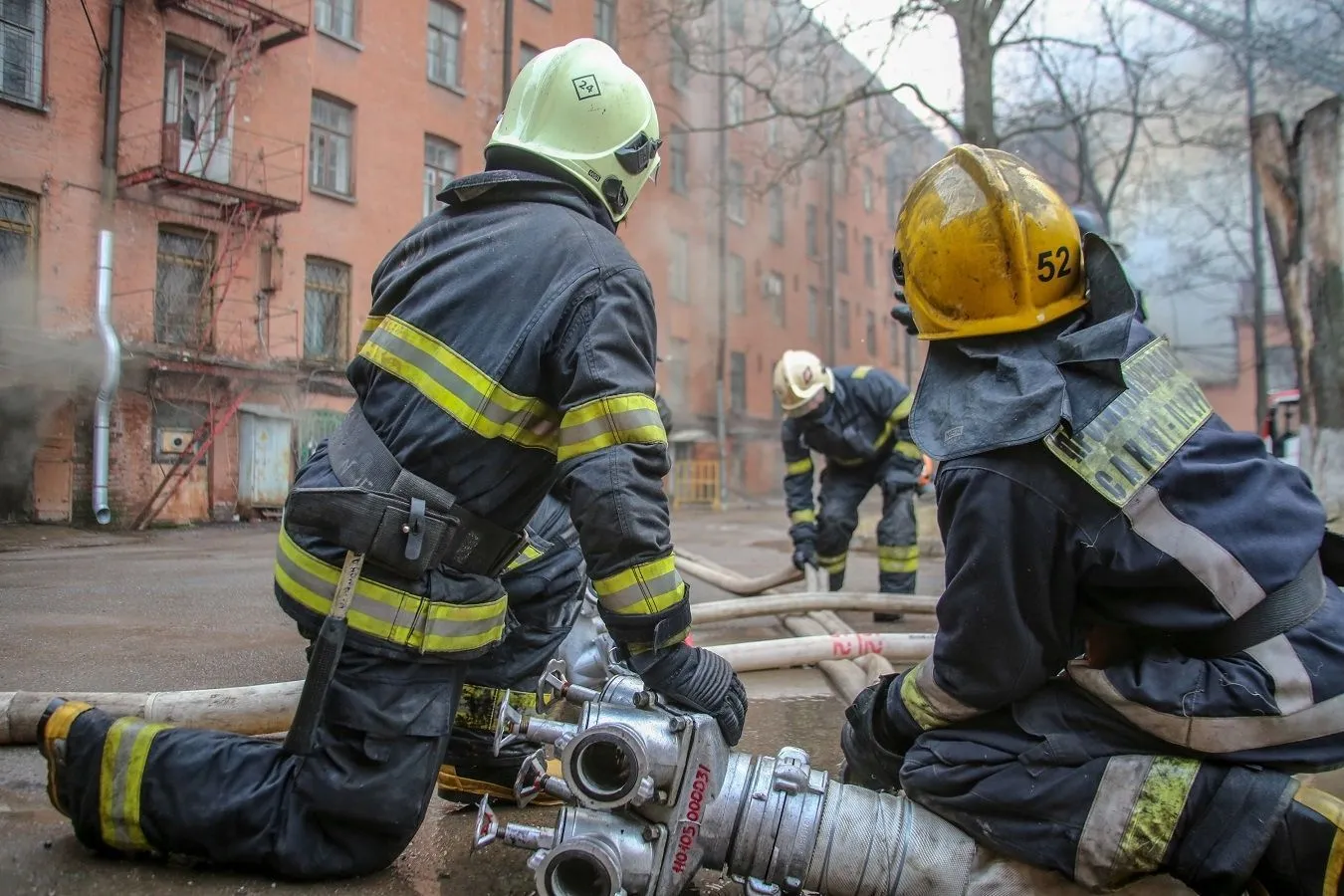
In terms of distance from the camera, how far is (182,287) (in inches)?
308

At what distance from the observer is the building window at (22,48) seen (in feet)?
→ 9.68

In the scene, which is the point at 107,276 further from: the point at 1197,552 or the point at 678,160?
the point at 678,160

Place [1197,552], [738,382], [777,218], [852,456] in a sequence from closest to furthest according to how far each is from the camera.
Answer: [1197,552], [852,456], [738,382], [777,218]

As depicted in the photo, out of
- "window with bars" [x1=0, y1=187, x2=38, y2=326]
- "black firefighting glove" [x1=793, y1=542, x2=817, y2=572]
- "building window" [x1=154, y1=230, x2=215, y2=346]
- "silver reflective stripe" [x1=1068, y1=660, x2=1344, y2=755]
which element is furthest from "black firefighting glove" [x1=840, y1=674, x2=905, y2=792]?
"building window" [x1=154, y1=230, x2=215, y2=346]

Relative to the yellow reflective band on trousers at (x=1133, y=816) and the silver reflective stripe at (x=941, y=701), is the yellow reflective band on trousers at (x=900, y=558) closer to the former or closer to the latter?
the silver reflective stripe at (x=941, y=701)

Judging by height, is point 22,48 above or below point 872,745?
above

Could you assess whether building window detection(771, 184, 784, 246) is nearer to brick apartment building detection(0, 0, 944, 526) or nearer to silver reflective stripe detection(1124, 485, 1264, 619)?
brick apartment building detection(0, 0, 944, 526)

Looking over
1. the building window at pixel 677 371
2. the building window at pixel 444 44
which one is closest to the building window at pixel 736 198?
the building window at pixel 677 371

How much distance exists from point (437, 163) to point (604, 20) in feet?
6.82

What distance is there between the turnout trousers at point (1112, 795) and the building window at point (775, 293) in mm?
23556

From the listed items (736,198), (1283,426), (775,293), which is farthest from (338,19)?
(775,293)

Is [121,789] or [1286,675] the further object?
[121,789]

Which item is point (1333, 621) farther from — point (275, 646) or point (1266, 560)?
point (275, 646)

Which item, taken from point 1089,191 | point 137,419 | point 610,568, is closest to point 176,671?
point 610,568
